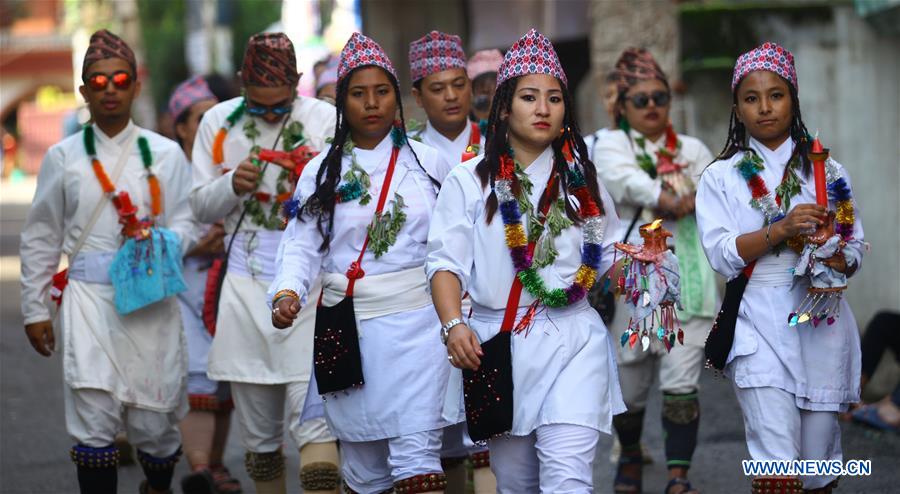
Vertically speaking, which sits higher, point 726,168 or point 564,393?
point 726,168

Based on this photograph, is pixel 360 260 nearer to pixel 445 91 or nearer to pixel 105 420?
pixel 445 91

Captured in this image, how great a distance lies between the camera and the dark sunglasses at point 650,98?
8.63 meters

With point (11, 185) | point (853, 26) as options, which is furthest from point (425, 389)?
point (11, 185)

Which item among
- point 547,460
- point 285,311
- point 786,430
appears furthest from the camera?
point 786,430

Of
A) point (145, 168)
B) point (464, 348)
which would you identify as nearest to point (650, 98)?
point (145, 168)

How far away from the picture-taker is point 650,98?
8633mm

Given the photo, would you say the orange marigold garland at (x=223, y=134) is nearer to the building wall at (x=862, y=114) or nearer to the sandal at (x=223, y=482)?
the sandal at (x=223, y=482)

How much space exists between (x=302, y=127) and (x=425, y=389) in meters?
1.99

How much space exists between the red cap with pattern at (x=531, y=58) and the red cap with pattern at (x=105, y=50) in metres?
2.67

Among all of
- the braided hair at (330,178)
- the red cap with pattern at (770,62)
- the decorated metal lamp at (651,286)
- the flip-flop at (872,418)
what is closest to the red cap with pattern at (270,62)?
the braided hair at (330,178)

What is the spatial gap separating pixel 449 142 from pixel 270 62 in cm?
102

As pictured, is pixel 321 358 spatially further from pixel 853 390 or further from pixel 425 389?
pixel 853 390

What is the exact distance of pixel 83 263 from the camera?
7.56 m

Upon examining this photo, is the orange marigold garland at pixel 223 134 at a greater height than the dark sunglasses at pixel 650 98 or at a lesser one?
lesser
